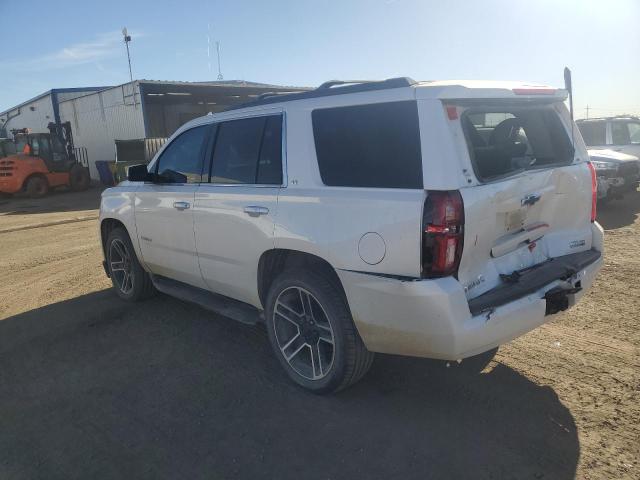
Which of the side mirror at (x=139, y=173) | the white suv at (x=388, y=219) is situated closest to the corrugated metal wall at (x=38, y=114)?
the side mirror at (x=139, y=173)

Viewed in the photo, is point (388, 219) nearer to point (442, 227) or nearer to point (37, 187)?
point (442, 227)

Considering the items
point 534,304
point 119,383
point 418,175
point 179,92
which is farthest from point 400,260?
point 179,92

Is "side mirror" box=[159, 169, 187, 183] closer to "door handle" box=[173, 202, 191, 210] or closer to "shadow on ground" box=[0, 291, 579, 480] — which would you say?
"door handle" box=[173, 202, 191, 210]

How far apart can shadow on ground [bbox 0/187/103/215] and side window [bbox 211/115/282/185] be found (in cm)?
1339

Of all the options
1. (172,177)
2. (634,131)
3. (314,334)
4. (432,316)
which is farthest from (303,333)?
(634,131)

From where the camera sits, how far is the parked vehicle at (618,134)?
11891 mm

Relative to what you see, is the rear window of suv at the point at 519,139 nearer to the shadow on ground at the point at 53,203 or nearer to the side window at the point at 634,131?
the side window at the point at 634,131

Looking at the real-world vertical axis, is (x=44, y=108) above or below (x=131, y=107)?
above

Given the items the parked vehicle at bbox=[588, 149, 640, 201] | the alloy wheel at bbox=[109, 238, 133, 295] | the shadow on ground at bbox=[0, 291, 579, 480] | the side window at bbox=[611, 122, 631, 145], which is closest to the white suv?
the shadow on ground at bbox=[0, 291, 579, 480]

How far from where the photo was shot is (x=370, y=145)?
3078 mm

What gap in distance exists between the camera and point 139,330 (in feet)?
16.0

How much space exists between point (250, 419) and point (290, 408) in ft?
0.91

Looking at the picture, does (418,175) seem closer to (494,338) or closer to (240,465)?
(494,338)

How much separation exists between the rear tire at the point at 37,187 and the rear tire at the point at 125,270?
16.9 metres
